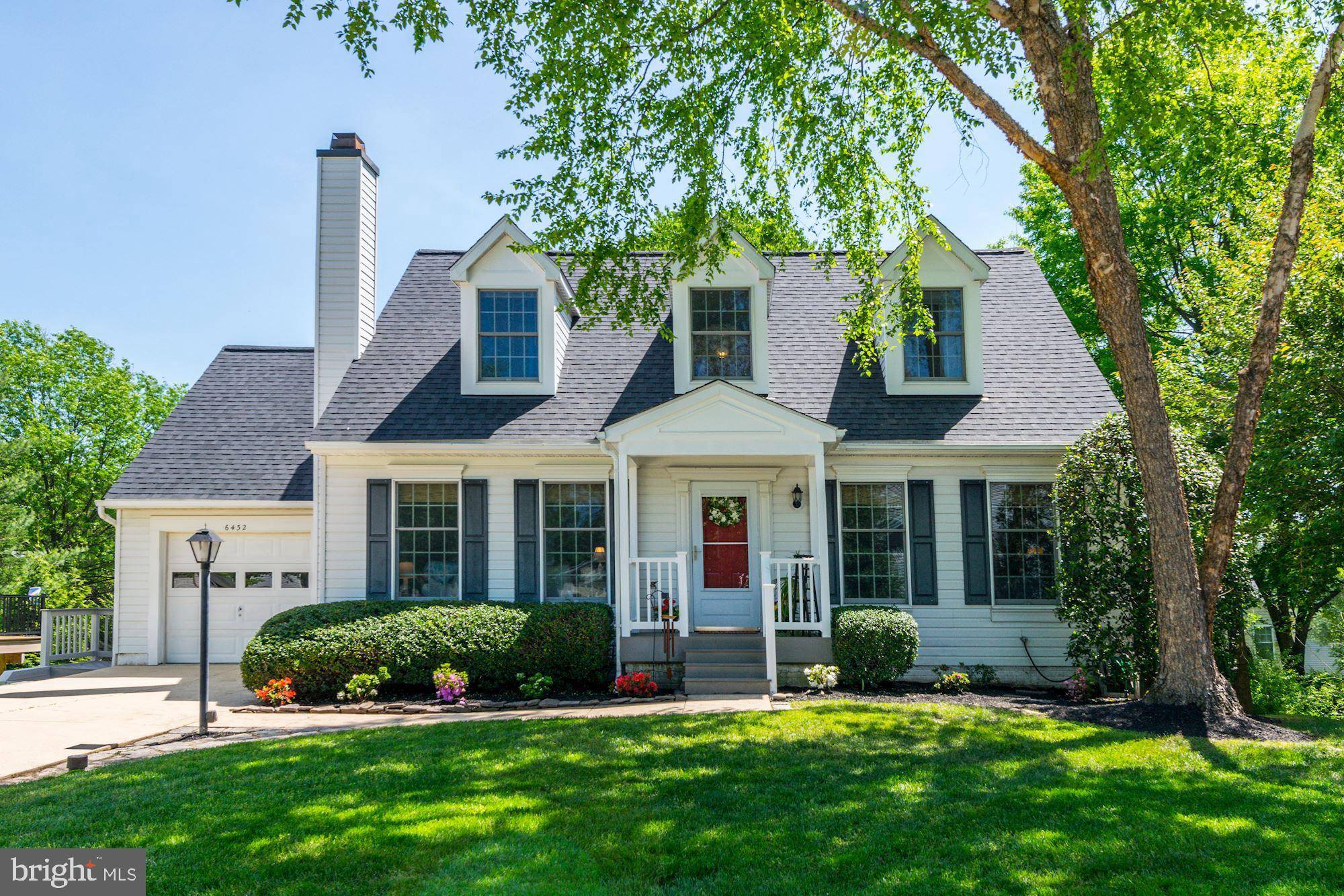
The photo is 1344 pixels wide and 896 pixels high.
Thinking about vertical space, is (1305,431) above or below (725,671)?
above

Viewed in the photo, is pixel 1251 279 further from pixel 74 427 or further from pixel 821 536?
pixel 74 427

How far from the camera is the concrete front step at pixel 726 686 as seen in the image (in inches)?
405

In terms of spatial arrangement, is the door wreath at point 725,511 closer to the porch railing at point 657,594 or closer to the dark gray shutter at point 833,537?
the porch railing at point 657,594

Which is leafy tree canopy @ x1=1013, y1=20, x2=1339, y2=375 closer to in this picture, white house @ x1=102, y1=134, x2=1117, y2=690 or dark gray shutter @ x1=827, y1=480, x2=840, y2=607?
white house @ x1=102, y1=134, x2=1117, y2=690

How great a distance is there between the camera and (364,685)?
1048 cm

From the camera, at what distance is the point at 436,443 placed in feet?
39.2

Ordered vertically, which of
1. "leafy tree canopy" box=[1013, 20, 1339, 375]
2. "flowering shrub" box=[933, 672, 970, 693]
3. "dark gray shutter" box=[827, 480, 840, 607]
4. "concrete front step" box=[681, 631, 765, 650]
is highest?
"leafy tree canopy" box=[1013, 20, 1339, 375]

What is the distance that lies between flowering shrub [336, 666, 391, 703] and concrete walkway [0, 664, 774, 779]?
0.59 meters

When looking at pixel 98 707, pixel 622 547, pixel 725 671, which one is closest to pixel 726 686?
pixel 725 671

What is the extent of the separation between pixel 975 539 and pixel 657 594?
4.46 m

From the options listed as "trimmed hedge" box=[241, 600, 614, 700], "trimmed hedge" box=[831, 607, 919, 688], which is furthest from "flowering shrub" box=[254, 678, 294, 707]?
"trimmed hedge" box=[831, 607, 919, 688]

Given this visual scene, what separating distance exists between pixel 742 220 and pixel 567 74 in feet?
9.58

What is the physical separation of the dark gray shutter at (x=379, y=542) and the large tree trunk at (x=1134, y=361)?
927cm

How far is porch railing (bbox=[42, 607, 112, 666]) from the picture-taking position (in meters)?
14.4
